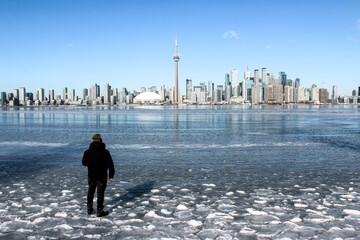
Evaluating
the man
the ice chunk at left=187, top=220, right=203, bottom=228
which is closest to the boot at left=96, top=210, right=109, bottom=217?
the man

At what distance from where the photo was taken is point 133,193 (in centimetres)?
1058

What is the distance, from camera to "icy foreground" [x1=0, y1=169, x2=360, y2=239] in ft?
24.2

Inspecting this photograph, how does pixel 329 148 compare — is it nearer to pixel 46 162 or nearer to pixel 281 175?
pixel 281 175

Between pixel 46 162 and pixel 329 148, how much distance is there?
1603 cm

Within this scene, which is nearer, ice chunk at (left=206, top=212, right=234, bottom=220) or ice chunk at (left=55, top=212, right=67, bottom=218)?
ice chunk at (left=206, top=212, right=234, bottom=220)

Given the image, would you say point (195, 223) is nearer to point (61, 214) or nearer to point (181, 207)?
Result: point (181, 207)

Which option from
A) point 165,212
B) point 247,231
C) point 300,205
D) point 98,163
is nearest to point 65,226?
point 98,163

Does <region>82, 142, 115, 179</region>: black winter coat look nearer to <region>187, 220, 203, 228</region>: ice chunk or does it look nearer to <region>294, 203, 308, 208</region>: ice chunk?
<region>187, 220, 203, 228</region>: ice chunk

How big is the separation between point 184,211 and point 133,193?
2385mm

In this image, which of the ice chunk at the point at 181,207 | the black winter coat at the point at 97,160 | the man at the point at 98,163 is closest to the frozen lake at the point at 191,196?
the ice chunk at the point at 181,207

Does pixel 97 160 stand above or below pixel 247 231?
above

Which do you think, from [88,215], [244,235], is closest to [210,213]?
[244,235]

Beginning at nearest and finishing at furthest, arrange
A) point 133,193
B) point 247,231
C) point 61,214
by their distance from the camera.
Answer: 1. point 247,231
2. point 61,214
3. point 133,193

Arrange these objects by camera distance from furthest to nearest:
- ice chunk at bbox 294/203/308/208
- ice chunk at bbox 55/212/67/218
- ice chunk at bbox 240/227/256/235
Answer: ice chunk at bbox 294/203/308/208 < ice chunk at bbox 55/212/67/218 < ice chunk at bbox 240/227/256/235
